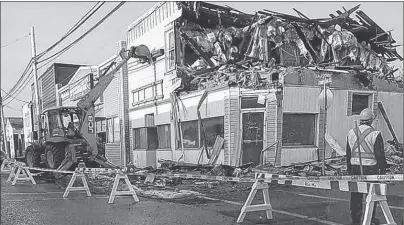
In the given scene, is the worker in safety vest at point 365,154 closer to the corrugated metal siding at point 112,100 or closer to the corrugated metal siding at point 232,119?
the corrugated metal siding at point 232,119

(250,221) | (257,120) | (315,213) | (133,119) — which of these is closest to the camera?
A: (250,221)

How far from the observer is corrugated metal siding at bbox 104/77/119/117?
72.2ft

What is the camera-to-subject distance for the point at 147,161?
1945 cm

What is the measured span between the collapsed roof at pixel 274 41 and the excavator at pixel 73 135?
11.7 ft

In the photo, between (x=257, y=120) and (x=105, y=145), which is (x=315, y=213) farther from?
(x=105, y=145)

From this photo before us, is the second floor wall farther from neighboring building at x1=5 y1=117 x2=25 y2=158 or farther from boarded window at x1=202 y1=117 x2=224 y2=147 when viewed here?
neighboring building at x1=5 y1=117 x2=25 y2=158

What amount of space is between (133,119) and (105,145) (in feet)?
8.20

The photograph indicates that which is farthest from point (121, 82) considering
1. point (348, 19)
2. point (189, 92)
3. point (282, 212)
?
point (282, 212)

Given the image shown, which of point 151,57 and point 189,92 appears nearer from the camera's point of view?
point 189,92

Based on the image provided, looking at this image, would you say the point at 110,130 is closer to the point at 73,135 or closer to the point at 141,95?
the point at 141,95

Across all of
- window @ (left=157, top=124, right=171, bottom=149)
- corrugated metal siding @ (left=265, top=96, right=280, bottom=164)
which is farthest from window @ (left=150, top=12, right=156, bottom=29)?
corrugated metal siding @ (left=265, top=96, right=280, bottom=164)

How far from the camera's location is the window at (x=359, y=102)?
1492 cm

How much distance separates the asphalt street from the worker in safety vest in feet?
1.88

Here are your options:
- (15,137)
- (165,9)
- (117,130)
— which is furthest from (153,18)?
(15,137)
